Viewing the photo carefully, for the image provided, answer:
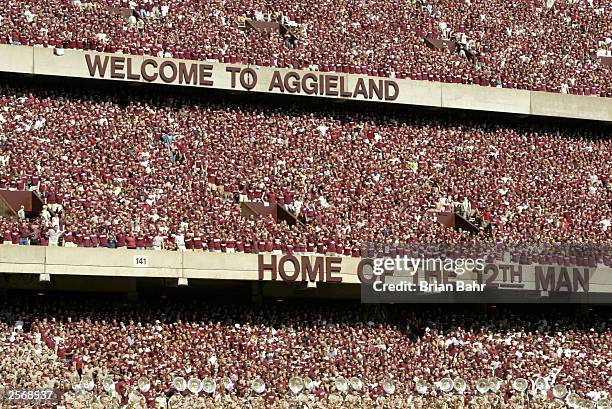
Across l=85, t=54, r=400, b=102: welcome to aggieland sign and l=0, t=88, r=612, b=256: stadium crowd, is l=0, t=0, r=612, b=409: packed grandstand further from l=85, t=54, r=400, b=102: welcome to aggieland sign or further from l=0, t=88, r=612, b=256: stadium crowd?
l=85, t=54, r=400, b=102: welcome to aggieland sign

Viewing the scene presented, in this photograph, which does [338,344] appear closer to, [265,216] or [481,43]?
[265,216]

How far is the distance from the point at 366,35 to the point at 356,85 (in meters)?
3.69

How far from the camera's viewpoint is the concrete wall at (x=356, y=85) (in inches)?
2106

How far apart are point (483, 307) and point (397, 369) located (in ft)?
18.2

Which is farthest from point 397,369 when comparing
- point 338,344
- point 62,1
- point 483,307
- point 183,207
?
point 62,1

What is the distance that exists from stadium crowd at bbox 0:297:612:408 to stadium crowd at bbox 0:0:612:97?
1155 cm

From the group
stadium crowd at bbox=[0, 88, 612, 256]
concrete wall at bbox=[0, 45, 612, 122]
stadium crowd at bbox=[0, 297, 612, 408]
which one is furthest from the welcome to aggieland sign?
stadium crowd at bbox=[0, 297, 612, 408]

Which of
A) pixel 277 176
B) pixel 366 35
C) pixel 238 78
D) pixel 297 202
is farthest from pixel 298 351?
pixel 366 35

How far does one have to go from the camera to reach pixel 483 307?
2056 inches

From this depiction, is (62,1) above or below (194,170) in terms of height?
above

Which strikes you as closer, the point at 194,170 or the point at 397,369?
the point at 397,369

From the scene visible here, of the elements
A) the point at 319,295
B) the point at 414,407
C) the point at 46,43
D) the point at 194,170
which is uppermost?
the point at 46,43

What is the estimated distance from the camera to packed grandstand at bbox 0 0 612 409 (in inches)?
1795

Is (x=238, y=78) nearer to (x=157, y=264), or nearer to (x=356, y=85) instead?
(x=356, y=85)
